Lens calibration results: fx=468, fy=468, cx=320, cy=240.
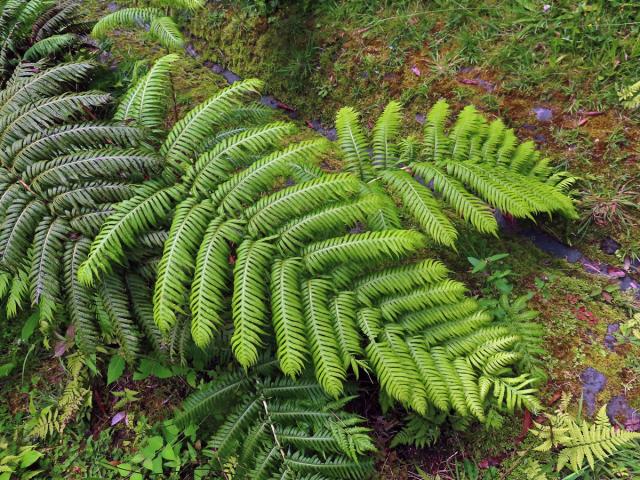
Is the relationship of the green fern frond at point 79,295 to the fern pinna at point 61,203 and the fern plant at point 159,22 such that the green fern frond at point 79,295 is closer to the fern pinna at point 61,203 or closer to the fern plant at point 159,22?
the fern pinna at point 61,203

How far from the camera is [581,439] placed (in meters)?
2.40

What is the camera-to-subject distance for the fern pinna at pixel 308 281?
241cm

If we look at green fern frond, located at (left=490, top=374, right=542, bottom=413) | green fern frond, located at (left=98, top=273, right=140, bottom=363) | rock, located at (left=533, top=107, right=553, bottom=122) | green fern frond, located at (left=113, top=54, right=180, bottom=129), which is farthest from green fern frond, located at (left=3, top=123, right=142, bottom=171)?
rock, located at (left=533, top=107, right=553, bottom=122)

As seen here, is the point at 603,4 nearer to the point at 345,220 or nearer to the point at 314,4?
the point at 314,4

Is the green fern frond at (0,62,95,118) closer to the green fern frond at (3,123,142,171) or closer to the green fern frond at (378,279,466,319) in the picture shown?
the green fern frond at (3,123,142,171)

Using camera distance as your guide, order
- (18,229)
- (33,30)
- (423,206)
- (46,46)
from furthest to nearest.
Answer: (33,30) → (46,46) → (423,206) → (18,229)

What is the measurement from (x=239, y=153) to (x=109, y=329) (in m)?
1.28

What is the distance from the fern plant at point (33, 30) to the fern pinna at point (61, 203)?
1.07 m

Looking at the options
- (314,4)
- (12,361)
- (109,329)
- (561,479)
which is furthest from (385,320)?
(314,4)

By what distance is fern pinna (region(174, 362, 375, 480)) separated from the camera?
249 centimetres

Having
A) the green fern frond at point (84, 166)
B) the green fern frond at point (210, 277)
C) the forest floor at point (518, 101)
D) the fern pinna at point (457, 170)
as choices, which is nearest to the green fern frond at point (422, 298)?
the fern pinna at point (457, 170)

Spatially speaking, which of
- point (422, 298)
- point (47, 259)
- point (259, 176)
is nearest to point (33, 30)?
point (47, 259)

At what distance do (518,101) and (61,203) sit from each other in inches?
130

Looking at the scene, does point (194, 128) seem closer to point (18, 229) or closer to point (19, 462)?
point (18, 229)
